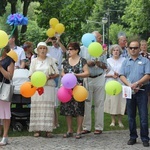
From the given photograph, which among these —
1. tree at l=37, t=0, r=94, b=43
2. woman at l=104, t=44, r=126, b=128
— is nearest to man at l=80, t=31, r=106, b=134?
woman at l=104, t=44, r=126, b=128

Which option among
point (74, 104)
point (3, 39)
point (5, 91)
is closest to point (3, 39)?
point (3, 39)

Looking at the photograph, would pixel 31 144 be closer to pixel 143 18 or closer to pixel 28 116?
pixel 28 116

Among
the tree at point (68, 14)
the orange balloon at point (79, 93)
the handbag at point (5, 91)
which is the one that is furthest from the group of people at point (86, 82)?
the tree at point (68, 14)

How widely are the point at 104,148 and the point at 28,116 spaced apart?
84.2 inches

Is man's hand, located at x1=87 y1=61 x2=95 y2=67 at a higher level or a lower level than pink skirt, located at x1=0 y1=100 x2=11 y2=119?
higher

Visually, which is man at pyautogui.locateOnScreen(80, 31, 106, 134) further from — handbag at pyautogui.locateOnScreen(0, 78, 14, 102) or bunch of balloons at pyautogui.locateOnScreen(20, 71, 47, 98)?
handbag at pyautogui.locateOnScreen(0, 78, 14, 102)

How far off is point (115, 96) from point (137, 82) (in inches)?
97.7

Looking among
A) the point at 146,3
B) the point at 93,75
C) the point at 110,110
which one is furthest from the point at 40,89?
the point at 146,3

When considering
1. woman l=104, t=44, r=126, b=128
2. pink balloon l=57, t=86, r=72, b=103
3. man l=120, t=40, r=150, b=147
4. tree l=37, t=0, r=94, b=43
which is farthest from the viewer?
tree l=37, t=0, r=94, b=43

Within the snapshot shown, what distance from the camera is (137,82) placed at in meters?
7.14

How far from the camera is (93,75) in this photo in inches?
331

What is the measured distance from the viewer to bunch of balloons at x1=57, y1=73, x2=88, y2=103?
7379 millimetres

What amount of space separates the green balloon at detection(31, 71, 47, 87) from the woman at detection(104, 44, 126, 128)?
2.18 meters

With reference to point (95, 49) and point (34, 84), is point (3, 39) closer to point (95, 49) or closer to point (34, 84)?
point (34, 84)
